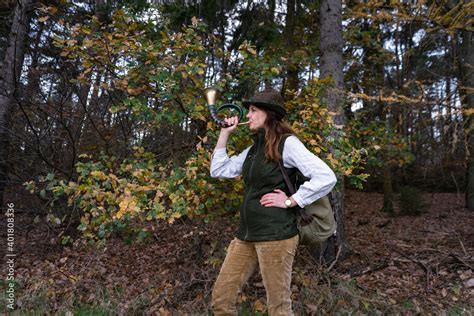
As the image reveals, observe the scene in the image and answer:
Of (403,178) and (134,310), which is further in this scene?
(403,178)

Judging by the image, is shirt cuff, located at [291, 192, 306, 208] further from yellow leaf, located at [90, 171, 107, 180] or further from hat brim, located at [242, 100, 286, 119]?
yellow leaf, located at [90, 171, 107, 180]

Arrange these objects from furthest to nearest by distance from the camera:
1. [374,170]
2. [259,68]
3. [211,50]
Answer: [374,170] → [211,50] → [259,68]

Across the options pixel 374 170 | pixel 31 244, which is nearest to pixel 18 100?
pixel 31 244

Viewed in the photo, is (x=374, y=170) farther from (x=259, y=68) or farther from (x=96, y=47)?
(x=96, y=47)

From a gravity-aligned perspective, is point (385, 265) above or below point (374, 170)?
below

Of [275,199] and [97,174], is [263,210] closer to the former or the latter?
[275,199]

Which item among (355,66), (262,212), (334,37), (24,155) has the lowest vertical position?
(262,212)

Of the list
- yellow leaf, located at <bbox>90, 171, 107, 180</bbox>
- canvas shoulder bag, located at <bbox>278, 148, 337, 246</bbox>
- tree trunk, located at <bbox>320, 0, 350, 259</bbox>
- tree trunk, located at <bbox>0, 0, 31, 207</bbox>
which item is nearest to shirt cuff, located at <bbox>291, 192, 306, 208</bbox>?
canvas shoulder bag, located at <bbox>278, 148, 337, 246</bbox>

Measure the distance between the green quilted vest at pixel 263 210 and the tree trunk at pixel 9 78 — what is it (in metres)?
4.29

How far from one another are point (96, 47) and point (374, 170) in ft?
43.2

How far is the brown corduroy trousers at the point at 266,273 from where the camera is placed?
8.32ft

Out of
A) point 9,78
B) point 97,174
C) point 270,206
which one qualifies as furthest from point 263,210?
point 9,78

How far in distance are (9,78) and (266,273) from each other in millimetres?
6315

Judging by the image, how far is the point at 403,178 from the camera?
1527 centimetres
